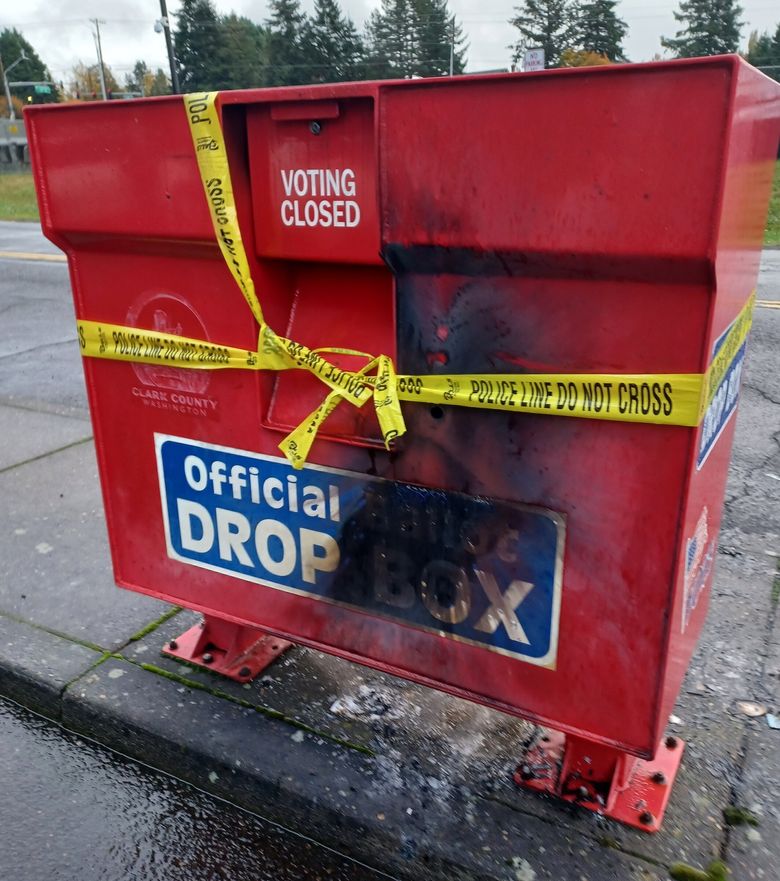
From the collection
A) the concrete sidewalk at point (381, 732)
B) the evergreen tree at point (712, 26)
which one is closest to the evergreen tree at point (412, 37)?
the evergreen tree at point (712, 26)

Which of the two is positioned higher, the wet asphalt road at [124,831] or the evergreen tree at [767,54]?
the evergreen tree at [767,54]

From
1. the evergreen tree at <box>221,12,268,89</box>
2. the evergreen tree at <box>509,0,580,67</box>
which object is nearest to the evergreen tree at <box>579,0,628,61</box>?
the evergreen tree at <box>509,0,580,67</box>

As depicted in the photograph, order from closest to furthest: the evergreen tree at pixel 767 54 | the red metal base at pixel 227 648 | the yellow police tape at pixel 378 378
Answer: the yellow police tape at pixel 378 378 → the red metal base at pixel 227 648 → the evergreen tree at pixel 767 54

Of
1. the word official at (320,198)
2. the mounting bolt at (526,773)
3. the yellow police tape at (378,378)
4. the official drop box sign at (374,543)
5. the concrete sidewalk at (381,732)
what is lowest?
the concrete sidewalk at (381,732)

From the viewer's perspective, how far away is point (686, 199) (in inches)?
53.6

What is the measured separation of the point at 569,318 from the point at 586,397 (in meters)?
0.15

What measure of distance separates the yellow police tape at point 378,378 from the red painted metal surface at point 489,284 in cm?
3

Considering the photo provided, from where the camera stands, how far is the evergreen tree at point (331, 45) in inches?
2256

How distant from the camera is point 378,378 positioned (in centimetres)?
180

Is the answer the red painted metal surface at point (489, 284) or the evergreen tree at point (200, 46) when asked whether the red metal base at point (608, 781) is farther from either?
the evergreen tree at point (200, 46)

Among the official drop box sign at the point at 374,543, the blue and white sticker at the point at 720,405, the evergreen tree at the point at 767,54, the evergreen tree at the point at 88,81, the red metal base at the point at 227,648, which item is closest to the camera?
the blue and white sticker at the point at 720,405

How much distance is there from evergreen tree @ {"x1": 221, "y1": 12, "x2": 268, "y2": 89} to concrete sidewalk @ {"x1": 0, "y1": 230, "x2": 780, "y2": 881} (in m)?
56.1

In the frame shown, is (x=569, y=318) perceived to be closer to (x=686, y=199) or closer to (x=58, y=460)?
(x=686, y=199)

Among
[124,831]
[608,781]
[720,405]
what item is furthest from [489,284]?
[124,831]
